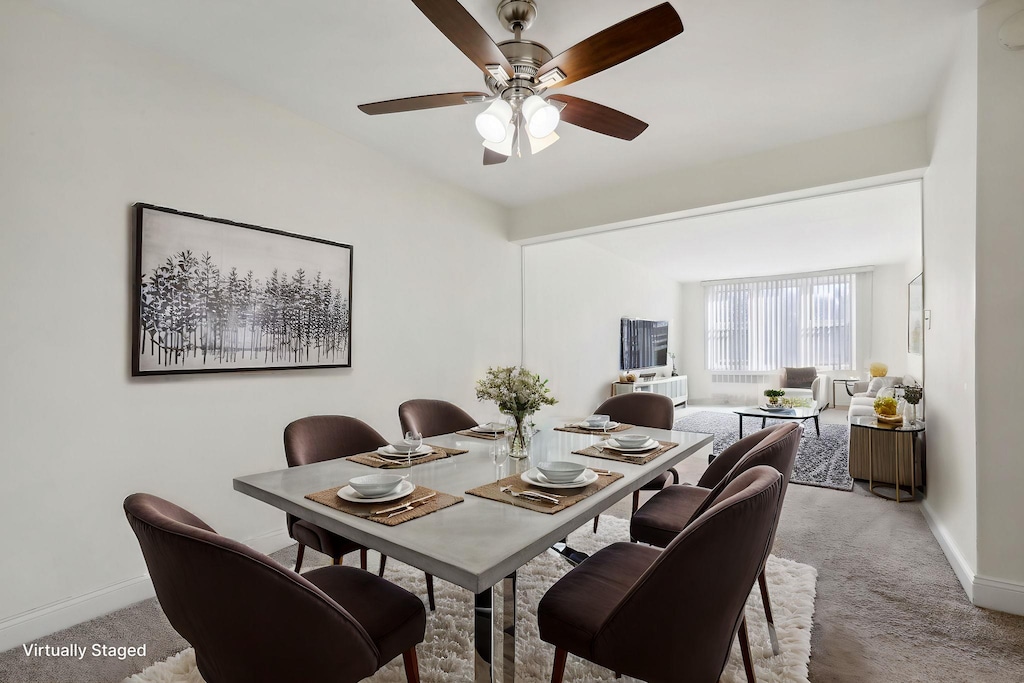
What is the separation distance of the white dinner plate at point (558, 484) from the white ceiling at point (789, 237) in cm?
311

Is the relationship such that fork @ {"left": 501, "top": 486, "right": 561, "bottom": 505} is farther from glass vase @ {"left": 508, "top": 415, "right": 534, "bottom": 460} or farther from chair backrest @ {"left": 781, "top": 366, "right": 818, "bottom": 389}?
chair backrest @ {"left": 781, "top": 366, "right": 818, "bottom": 389}

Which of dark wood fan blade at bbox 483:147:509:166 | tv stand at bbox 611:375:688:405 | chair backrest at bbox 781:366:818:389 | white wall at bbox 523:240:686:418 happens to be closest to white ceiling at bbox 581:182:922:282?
white wall at bbox 523:240:686:418

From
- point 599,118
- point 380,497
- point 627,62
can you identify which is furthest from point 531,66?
point 380,497

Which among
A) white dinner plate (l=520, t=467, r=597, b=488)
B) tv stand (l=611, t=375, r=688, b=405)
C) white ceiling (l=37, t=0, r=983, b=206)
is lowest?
tv stand (l=611, t=375, r=688, b=405)

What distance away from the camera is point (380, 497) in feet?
4.60

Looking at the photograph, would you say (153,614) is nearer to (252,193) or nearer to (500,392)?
(500,392)

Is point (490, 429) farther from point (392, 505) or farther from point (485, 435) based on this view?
point (392, 505)

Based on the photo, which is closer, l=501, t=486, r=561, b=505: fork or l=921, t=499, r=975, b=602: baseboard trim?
l=501, t=486, r=561, b=505: fork

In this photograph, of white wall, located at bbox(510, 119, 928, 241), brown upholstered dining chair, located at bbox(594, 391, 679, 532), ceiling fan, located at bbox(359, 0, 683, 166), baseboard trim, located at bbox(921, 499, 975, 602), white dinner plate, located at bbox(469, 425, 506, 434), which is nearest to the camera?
ceiling fan, located at bbox(359, 0, 683, 166)

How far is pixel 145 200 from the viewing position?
231cm

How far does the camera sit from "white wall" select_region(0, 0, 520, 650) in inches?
76.9

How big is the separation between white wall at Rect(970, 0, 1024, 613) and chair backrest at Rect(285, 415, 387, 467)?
2674 mm

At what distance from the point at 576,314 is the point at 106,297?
15.4 ft

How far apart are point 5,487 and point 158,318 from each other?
84cm
